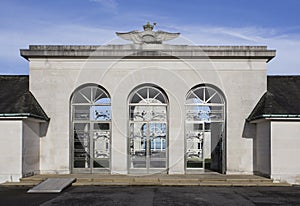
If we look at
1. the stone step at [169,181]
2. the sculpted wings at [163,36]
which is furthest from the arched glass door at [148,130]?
the sculpted wings at [163,36]

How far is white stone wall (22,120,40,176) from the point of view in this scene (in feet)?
59.2

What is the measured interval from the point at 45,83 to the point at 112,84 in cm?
309

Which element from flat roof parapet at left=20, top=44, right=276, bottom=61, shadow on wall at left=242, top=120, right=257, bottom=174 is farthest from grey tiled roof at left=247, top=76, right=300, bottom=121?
flat roof parapet at left=20, top=44, right=276, bottom=61

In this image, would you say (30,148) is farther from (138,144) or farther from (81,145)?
(138,144)

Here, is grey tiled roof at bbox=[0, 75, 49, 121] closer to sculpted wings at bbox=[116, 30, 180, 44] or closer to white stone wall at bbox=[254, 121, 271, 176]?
sculpted wings at bbox=[116, 30, 180, 44]

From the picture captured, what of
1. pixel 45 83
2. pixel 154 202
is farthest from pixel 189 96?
pixel 154 202

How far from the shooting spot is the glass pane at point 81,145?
2031 centimetres

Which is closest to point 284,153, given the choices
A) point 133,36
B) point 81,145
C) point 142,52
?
point 142,52

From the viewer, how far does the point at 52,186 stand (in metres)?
15.4

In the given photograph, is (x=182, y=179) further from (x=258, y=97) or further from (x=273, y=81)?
(x=273, y=81)

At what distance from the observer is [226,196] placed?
13914mm

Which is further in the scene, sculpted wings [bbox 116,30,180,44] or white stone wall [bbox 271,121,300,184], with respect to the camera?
sculpted wings [bbox 116,30,180,44]

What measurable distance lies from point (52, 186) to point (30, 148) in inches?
150

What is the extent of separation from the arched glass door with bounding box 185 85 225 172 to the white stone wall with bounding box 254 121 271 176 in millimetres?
1586
